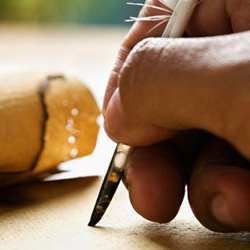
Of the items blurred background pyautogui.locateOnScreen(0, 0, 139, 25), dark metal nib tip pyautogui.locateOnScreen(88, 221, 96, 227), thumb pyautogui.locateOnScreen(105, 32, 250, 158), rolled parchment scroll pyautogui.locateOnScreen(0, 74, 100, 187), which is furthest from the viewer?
blurred background pyautogui.locateOnScreen(0, 0, 139, 25)

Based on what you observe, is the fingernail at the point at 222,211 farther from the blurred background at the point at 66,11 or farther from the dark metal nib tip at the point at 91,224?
the blurred background at the point at 66,11

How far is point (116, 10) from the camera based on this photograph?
10.0ft

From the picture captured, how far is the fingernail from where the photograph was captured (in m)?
0.52

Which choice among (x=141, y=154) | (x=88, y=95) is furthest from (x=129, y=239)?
(x=88, y=95)

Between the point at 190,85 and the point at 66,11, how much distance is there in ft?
8.69

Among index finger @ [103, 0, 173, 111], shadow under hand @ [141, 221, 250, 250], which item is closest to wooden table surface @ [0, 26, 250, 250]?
shadow under hand @ [141, 221, 250, 250]

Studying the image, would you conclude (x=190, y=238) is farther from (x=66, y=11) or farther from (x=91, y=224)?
(x=66, y=11)

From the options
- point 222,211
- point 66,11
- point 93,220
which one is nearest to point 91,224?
point 93,220

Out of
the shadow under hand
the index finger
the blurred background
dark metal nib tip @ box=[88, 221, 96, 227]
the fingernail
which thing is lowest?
the blurred background

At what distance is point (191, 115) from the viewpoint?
0.49 metres

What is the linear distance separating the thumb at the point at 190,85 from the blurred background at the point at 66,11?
2.45 metres

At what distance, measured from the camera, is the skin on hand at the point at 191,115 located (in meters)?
0.47

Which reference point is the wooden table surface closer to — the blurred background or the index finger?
the index finger

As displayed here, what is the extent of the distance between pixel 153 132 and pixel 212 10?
0.12m
